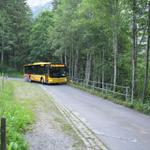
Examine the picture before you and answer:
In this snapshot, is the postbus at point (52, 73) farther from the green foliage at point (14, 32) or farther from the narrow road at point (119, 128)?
the narrow road at point (119, 128)

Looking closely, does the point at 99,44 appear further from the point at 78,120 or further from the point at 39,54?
the point at 39,54

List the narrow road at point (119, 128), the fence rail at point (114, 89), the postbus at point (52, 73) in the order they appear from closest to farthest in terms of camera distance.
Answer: the narrow road at point (119, 128) → the fence rail at point (114, 89) → the postbus at point (52, 73)

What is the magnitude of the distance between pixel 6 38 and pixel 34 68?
73.4 feet

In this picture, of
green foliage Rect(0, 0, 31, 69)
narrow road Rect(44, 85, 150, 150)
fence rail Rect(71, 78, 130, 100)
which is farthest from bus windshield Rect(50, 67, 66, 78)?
green foliage Rect(0, 0, 31, 69)

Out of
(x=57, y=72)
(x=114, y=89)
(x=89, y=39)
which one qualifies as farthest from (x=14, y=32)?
(x=114, y=89)

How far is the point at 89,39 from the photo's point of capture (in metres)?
40.9

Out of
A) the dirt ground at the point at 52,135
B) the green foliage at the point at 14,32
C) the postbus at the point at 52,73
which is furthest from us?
the green foliage at the point at 14,32

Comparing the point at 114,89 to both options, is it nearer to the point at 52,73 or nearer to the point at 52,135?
the point at 52,135

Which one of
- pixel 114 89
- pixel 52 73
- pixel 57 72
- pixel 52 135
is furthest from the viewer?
pixel 57 72

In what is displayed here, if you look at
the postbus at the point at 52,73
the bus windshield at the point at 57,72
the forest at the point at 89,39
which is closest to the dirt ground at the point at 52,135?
the forest at the point at 89,39

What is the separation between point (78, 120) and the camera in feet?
51.4

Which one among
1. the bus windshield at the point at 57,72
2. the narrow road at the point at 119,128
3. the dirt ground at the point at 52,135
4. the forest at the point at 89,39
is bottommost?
the narrow road at the point at 119,128

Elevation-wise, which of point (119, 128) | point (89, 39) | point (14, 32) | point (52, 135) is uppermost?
point (14, 32)

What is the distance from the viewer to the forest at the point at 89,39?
85.0ft
